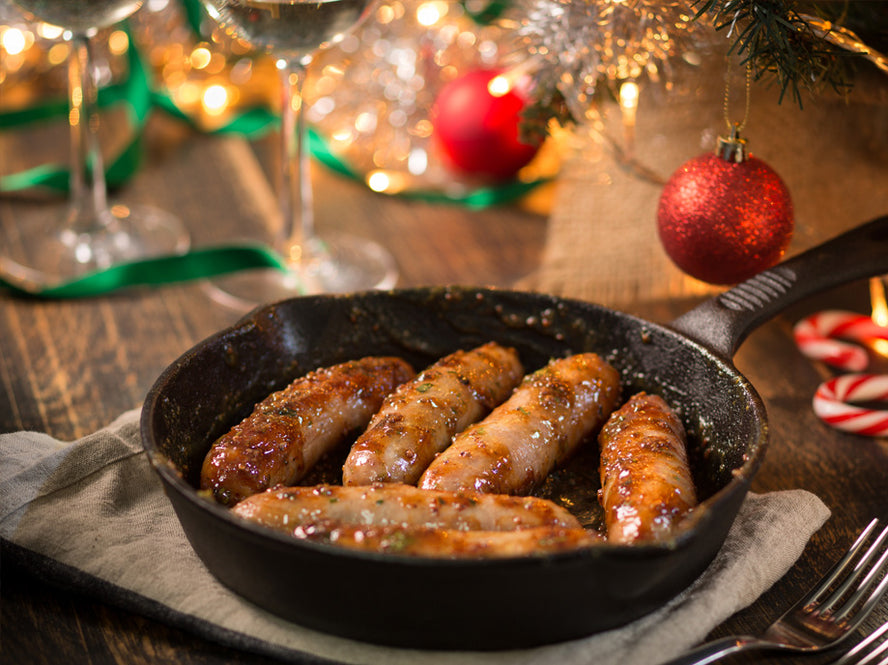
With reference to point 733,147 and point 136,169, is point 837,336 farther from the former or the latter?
point 136,169

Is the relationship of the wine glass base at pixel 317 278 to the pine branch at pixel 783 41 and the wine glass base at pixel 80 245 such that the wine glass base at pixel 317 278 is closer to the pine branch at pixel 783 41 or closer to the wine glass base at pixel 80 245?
the wine glass base at pixel 80 245

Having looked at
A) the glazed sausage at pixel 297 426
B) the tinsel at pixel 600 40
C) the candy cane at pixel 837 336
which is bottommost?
the candy cane at pixel 837 336

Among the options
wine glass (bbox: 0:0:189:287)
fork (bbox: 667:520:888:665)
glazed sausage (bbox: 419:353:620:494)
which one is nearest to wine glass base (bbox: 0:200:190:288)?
wine glass (bbox: 0:0:189:287)

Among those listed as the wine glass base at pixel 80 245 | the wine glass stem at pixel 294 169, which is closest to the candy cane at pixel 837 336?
the wine glass stem at pixel 294 169

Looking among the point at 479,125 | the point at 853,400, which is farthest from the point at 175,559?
the point at 479,125

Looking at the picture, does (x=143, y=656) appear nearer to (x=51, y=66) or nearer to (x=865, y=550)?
(x=865, y=550)

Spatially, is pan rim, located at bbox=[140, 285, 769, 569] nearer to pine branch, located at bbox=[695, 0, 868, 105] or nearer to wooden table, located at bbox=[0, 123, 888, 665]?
wooden table, located at bbox=[0, 123, 888, 665]
